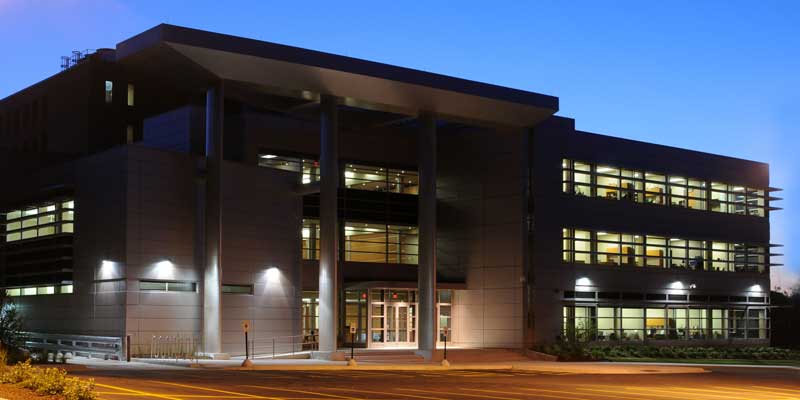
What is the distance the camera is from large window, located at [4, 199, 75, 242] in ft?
147

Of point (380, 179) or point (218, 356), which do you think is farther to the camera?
point (380, 179)

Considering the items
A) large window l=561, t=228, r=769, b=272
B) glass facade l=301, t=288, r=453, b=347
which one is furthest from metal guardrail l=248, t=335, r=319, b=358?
large window l=561, t=228, r=769, b=272

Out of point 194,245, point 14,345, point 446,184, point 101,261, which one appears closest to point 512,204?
point 446,184

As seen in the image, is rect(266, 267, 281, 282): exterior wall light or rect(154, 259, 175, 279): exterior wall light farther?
rect(266, 267, 281, 282): exterior wall light

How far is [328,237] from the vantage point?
1715 inches

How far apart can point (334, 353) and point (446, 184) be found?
16079 millimetres

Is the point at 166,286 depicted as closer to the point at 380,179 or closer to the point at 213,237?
the point at 213,237

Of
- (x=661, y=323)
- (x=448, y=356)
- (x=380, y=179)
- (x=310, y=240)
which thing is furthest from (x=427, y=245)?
(x=661, y=323)

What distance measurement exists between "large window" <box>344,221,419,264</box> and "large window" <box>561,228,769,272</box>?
8473 millimetres

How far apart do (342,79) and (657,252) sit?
25080 millimetres

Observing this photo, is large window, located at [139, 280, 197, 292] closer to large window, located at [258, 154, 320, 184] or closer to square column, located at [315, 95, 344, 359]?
square column, located at [315, 95, 344, 359]

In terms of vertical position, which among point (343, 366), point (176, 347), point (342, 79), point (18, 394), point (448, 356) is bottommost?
point (448, 356)

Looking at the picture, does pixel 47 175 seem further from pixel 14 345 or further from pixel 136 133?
pixel 136 133

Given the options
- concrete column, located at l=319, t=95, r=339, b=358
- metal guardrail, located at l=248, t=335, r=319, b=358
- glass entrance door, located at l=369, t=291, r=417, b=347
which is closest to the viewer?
concrete column, located at l=319, t=95, r=339, b=358
